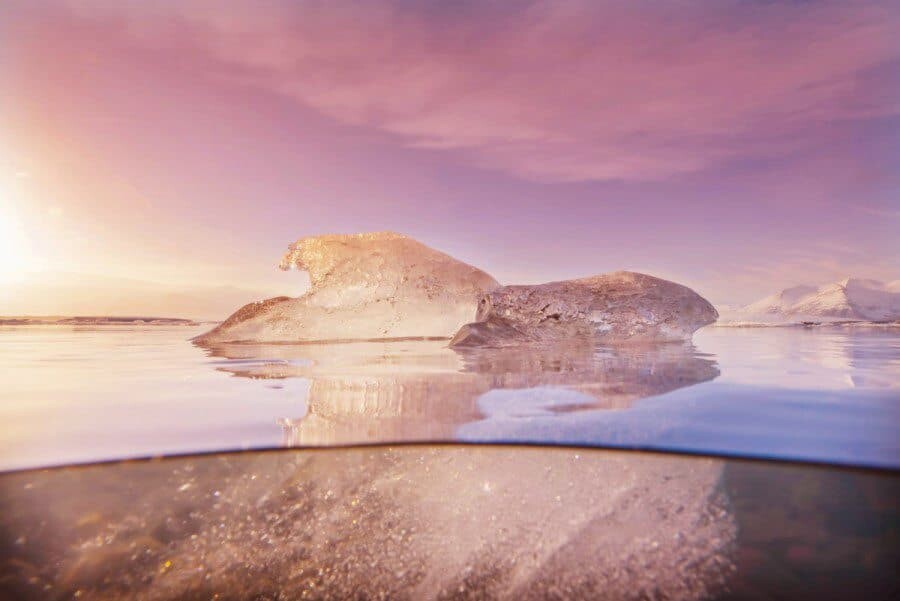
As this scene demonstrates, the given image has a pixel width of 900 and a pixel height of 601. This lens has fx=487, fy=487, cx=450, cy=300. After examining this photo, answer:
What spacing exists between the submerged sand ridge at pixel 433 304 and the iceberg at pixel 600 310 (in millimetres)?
12

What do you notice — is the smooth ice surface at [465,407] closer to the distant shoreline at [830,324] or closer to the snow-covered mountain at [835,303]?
the snow-covered mountain at [835,303]

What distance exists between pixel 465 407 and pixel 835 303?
31.5 feet

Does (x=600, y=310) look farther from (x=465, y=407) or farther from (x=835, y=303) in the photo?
(x=835, y=303)

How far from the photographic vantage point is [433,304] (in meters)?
6.79

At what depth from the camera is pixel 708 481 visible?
6.25ft

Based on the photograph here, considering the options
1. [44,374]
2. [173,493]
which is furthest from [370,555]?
[44,374]

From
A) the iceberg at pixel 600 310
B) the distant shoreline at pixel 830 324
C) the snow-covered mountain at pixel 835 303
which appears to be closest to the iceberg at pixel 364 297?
the iceberg at pixel 600 310

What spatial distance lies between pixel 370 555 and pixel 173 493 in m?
0.88

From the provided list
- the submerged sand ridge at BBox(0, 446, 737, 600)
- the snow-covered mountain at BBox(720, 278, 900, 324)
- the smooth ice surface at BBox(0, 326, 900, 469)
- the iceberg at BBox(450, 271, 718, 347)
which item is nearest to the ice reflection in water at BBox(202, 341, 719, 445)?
the smooth ice surface at BBox(0, 326, 900, 469)

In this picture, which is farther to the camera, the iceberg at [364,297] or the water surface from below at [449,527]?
the iceberg at [364,297]

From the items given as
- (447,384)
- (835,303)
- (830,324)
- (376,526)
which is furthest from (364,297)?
(830,324)

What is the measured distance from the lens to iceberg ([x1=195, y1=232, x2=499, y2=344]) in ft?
21.4

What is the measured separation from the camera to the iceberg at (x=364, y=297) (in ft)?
21.4

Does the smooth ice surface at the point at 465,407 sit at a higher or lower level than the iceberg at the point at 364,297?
lower
